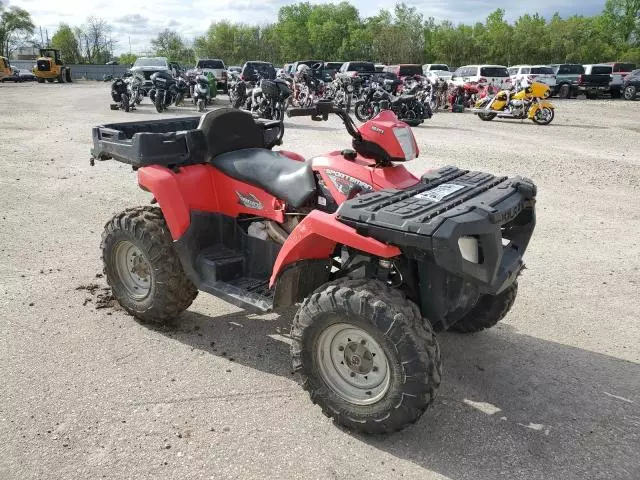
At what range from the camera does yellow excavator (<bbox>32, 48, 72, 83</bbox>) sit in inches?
1821

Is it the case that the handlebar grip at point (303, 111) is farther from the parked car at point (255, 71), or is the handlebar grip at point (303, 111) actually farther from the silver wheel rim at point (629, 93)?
the silver wheel rim at point (629, 93)

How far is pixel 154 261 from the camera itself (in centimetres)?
404

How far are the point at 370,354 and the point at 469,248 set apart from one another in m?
0.79

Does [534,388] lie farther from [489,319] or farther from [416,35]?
[416,35]

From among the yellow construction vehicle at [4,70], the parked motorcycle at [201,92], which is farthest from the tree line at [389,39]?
the parked motorcycle at [201,92]

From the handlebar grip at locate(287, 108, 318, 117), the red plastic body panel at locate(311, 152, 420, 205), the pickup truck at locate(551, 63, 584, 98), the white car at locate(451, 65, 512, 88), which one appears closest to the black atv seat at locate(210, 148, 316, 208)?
the red plastic body panel at locate(311, 152, 420, 205)

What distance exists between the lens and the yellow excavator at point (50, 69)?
4625 cm

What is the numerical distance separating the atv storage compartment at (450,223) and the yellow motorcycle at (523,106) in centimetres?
1696

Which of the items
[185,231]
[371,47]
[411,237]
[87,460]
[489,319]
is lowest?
[87,460]

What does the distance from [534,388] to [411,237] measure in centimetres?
159

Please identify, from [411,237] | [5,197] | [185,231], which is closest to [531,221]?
[411,237]

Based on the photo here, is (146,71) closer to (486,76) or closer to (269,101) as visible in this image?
(269,101)

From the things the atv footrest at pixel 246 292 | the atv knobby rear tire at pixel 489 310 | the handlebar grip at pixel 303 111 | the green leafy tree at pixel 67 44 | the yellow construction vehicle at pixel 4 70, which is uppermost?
the green leafy tree at pixel 67 44

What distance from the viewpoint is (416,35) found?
253 ft
